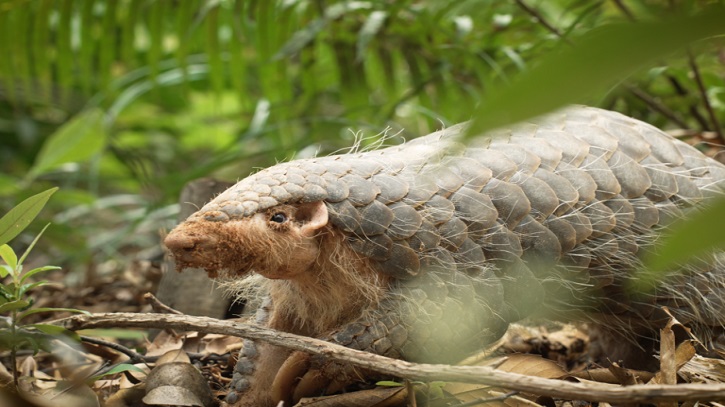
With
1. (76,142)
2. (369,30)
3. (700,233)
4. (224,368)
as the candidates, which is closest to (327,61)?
(369,30)

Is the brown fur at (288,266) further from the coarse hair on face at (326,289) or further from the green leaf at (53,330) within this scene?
the green leaf at (53,330)

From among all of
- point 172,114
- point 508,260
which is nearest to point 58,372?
point 508,260

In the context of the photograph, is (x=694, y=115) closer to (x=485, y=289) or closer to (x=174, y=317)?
(x=485, y=289)

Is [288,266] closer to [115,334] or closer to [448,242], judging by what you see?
[448,242]

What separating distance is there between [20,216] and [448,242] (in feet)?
3.77

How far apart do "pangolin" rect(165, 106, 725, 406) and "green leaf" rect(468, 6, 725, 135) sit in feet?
4.01

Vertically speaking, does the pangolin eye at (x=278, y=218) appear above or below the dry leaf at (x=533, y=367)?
above

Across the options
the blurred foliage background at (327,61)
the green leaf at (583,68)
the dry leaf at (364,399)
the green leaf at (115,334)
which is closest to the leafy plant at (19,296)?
the dry leaf at (364,399)

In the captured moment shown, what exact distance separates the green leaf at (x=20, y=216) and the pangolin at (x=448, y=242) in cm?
39

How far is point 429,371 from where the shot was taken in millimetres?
1630

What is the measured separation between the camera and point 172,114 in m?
8.33

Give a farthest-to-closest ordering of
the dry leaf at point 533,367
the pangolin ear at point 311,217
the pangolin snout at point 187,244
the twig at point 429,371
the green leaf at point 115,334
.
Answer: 1. the green leaf at point 115,334
2. the dry leaf at point 533,367
3. the pangolin ear at point 311,217
4. the pangolin snout at point 187,244
5. the twig at point 429,371

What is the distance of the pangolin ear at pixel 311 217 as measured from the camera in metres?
1.98

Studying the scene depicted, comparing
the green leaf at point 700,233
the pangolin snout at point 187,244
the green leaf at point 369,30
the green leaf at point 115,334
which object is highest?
the green leaf at point 700,233
